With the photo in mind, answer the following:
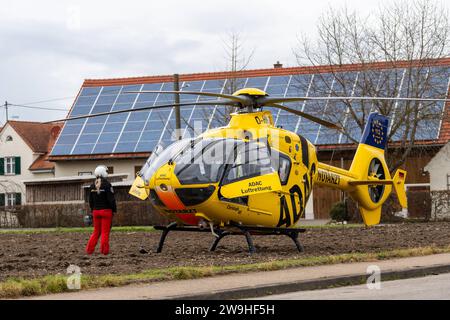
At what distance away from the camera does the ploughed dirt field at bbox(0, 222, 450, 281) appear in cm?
1850

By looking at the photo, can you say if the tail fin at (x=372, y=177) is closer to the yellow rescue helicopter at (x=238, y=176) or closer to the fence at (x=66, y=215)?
the yellow rescue helicopter at (x=238, y=176)

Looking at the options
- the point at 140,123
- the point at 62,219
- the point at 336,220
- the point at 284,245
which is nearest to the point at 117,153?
the point at 140,123

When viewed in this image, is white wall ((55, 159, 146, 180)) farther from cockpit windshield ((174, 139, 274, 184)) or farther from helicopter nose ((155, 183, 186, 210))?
cockpit windshield ((174, 139, 274, 184))

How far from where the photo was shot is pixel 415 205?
1725 inches

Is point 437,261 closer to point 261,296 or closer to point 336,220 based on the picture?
point 261,296

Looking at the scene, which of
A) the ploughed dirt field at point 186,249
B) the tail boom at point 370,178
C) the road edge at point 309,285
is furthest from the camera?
the tail boom at point 370,178

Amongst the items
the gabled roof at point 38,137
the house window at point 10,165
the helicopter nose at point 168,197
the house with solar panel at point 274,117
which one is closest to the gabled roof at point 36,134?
the gabled roof at point 38,137

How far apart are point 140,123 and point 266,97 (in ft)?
122

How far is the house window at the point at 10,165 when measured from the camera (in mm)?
71250

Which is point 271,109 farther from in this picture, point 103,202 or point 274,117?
point 103,202

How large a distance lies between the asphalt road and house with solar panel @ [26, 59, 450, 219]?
27046 millimetres

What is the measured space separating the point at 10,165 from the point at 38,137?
10.8ft

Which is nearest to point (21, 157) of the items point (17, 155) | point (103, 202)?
point (17, 155)

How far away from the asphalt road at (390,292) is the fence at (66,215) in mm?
29347
